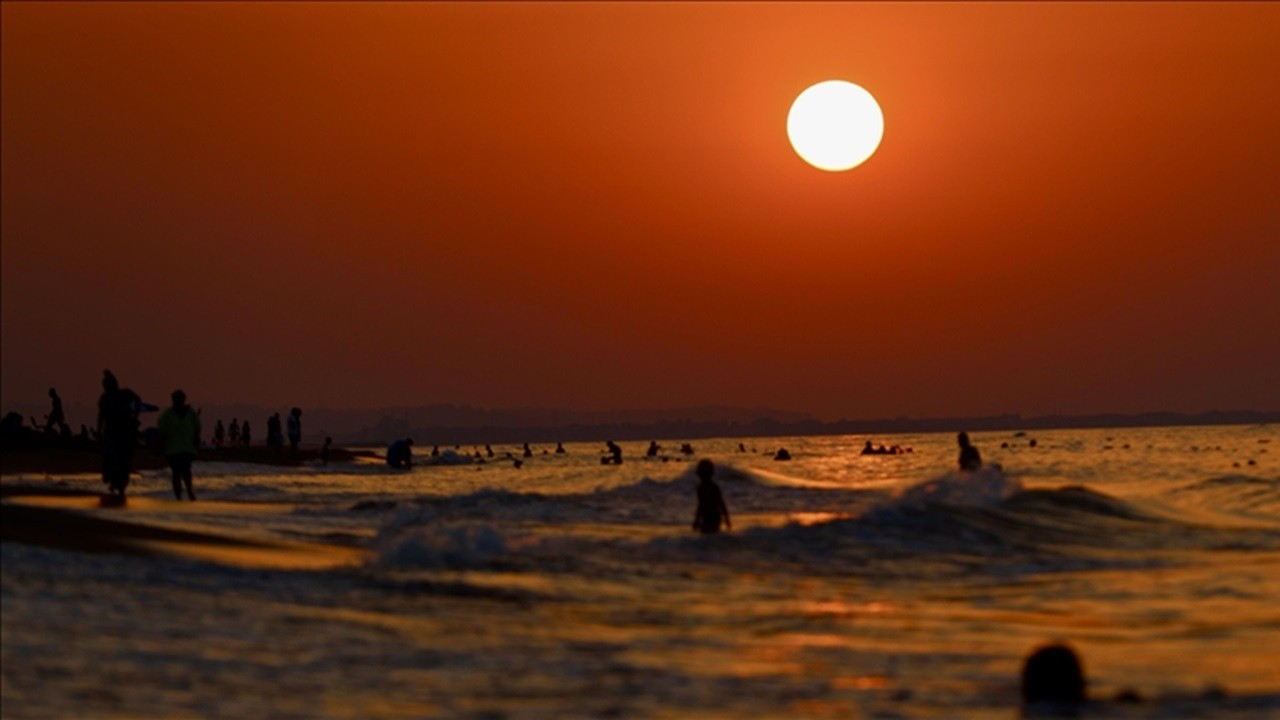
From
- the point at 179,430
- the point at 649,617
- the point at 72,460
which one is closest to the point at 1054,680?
the point at 649,617

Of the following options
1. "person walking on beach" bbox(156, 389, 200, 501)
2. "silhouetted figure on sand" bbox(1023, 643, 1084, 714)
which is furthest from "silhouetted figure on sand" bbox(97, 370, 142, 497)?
"silhouetted figure on sand" bbox(1023, 643, 1084, 714)

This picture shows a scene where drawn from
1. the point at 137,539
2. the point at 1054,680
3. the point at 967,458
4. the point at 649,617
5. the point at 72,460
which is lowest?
the point at 1054,680

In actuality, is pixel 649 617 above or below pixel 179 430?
below

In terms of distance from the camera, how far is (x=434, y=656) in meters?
14.9

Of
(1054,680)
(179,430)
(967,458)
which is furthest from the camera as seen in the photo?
(967,458)

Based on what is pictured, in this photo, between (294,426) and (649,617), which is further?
(294,426)

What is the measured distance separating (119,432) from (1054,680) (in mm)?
23661

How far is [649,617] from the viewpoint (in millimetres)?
18109

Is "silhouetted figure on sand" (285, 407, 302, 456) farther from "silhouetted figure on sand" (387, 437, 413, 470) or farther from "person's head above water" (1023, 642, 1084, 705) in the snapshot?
"person's head above water" (1023, 642, 1084, 705)

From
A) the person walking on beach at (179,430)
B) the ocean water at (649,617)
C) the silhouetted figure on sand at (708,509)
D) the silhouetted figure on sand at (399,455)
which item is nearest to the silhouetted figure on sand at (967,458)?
the ocean water at (649,617)

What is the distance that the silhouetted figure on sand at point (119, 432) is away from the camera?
104ft

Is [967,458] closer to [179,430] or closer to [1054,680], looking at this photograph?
[179,430]

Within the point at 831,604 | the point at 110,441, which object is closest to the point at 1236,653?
the point at 831,604

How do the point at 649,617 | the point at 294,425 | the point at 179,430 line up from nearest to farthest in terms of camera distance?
the point at 649,617
the point at 179,430
the point at 294,425
